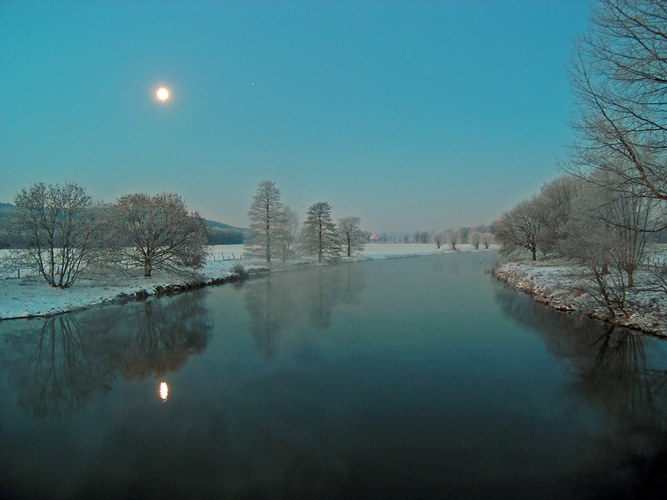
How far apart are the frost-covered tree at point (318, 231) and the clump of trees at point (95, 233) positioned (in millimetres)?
21687

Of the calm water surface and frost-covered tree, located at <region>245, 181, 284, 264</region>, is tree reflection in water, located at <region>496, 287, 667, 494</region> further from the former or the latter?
frost-covered tree, located at <region>245, 181, 284, 264</region>

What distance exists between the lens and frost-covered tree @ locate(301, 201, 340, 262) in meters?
45.6

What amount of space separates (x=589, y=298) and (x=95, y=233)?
26.2 meters

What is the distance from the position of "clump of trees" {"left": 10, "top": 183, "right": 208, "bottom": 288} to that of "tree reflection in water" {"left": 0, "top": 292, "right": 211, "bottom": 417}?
460cm

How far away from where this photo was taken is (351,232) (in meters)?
59.0

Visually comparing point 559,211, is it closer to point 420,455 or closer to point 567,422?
point 567,422

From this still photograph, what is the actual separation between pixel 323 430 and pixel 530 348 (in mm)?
7867

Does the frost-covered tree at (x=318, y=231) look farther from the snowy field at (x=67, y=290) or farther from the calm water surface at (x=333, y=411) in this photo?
the calm water surface at (x=333, y=411)

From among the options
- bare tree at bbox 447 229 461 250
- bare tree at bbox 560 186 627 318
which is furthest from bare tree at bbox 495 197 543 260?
bare tree at bbox 447 229 461 250

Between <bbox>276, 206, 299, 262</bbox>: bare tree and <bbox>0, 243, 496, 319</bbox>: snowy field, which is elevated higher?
<bbox>276, 206, 299, 262</bbox>: bare tree

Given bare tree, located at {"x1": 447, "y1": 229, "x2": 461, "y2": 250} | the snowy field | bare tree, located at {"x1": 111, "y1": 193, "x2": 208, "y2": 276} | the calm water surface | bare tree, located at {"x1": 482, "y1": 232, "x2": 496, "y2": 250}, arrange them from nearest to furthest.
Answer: the calm water surface
the snowy field
bare tree, located at {"x1": 111, "y1": 193, "x2": 208, "y2": 276}
bare tree, located at {"x1": 447, "y1": 229, "x2": 461, "y2": 250}
bare tree, located at {"x1": 482, "y1": 232, "x2": 496, "y2": 250}

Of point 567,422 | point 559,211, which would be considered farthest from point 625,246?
point 559,211

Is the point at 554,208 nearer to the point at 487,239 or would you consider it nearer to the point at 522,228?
the point at 522,228

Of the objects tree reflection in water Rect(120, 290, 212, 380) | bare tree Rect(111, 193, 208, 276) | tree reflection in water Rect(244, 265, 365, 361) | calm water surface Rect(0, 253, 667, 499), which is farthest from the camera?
bare tree Rect(111, 193, 208, 276)
